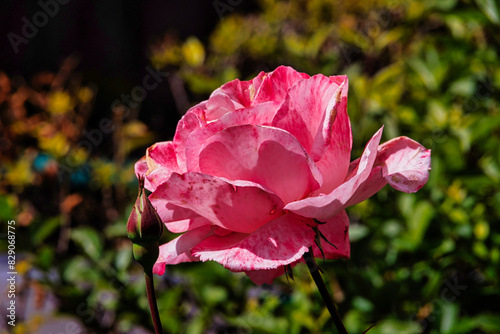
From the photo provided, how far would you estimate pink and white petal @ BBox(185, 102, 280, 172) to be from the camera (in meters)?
0.43

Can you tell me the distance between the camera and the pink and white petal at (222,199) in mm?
419

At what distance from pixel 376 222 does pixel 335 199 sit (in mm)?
801

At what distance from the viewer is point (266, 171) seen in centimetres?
45

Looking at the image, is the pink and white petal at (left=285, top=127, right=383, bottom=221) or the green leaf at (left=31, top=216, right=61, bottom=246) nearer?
the pink and white petal at (left=285, top=127, right=383, bottom=221)

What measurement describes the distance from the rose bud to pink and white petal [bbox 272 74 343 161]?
0.14 m

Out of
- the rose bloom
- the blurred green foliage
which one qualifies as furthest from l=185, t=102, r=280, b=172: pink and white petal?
the blurred green foliage

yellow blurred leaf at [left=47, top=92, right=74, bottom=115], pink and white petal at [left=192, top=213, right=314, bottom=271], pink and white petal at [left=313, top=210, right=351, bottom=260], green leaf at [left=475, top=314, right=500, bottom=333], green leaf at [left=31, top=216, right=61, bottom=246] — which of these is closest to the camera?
pink and white petal at [left=192, top=213, right=314, bottom=271]

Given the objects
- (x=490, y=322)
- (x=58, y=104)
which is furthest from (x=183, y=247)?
(x=58, y=104)

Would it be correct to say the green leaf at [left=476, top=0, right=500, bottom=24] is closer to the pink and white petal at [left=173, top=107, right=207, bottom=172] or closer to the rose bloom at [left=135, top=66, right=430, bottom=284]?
the rose bloom at [left=135, top=66, right=430, bottom=284]

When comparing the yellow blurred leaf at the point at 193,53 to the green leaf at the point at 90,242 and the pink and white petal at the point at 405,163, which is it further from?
the pink and white petal at the point at 405,163

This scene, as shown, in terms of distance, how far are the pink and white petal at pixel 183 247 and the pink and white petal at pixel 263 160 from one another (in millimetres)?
62

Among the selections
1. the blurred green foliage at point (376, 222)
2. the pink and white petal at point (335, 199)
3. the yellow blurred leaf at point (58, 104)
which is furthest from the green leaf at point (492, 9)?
the yellow blurred leaf at point (58, 104)

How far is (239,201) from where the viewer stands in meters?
0.43

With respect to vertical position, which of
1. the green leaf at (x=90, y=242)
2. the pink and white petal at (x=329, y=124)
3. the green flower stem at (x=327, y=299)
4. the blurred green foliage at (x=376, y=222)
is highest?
the pink and white petal at (x=329, y=124)
